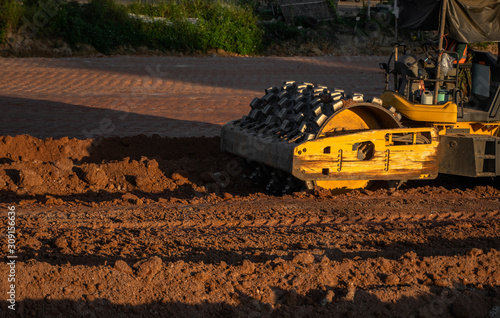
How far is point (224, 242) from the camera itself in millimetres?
6352

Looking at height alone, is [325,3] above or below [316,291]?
above

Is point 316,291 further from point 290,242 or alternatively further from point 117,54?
point 117,54

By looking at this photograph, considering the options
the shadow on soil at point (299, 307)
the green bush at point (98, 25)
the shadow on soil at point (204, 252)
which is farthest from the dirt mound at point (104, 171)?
the green bush at point (98, 25)

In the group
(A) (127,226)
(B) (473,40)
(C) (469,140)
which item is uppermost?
(B) (473,40)

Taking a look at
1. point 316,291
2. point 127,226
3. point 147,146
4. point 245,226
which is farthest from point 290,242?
point 147,146

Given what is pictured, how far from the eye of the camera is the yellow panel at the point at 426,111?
26.8 feet

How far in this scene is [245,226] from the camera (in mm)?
7184

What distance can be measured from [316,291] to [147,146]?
611 cm

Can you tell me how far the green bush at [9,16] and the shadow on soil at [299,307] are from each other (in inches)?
779

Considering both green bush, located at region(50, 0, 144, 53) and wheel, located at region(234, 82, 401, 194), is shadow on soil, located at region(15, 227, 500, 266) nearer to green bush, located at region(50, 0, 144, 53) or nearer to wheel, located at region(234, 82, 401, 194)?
wheel, located at region(234, 82, 401, 194)

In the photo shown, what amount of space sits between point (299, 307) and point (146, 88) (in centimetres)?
1321

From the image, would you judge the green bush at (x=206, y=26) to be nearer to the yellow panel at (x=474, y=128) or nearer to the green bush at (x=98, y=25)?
the green bush at (x=98, y=25)

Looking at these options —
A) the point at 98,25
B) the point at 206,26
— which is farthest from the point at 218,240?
the point at 206,26

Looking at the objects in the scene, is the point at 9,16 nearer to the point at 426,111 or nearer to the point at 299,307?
the point at 426,111
